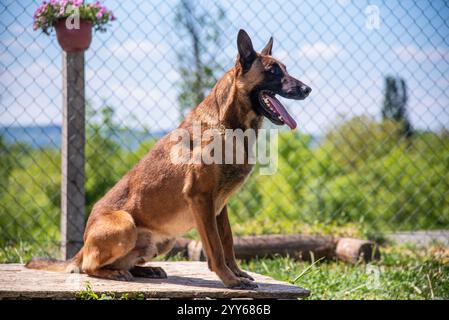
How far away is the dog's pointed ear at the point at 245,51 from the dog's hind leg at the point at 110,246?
116 centimetres

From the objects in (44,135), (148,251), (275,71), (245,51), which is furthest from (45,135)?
(275,71)

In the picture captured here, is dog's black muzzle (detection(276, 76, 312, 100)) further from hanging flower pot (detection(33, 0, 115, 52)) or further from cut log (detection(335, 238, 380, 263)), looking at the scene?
cut log (detection(335, 238, 380, 263))

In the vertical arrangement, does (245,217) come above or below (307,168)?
below

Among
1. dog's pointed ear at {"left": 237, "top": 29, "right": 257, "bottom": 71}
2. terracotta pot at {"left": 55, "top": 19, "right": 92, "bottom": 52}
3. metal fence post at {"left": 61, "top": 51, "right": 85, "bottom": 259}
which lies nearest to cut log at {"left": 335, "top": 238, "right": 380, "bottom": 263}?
metal fence post at {"left": 61, "top": 51, "right": 85, "bottom": 259}

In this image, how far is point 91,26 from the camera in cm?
494

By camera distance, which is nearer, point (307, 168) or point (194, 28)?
point (194, 28)

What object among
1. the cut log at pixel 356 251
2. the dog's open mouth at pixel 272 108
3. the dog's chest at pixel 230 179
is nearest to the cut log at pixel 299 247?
the cut log at pixel 356 251

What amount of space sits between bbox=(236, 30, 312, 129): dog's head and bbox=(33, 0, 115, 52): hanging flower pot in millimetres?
1795

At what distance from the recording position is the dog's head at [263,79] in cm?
356

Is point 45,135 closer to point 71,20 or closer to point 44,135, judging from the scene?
point 44,135

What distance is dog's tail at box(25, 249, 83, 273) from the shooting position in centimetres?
385
